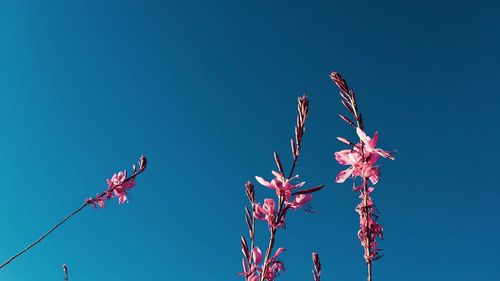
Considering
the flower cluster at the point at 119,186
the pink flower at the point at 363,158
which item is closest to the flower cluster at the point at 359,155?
the pink flower at the point at 363,158

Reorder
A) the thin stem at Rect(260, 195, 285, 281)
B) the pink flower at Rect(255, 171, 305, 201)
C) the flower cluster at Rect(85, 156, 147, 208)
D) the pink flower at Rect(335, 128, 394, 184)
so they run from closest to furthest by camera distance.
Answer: the thin stem at Rect(260, 195, 285, 281) → the pink flower at Rect(255, 171, 305, 201) → the pink flower at Rect(335, 128, 394, 184) → the flower cluster at Rect(85, 156, 147, 208)

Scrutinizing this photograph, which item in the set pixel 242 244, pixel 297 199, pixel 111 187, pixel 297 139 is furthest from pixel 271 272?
pixel 111 187

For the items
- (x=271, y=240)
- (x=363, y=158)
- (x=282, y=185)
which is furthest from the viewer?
(x=363, y=158)

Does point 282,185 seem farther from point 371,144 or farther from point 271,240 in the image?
point 371,144

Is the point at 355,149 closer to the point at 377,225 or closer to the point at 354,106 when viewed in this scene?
the point at 354,106

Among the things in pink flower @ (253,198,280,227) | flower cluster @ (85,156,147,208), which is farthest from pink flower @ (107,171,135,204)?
pink flower @ (253,198,280,227)

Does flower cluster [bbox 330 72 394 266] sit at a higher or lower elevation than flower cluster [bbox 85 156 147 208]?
lower

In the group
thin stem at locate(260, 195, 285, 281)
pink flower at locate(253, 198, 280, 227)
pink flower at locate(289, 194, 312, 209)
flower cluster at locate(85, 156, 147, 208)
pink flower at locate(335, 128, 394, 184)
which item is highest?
flower cluster at locate(85, 156, 147, 208)

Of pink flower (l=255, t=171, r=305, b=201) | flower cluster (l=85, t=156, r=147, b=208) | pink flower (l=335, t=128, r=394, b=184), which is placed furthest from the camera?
flower cluster (l=85, t=156, r=147, b=208)

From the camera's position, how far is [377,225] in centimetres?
193

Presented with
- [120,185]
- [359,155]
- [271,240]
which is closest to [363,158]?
[359,155]

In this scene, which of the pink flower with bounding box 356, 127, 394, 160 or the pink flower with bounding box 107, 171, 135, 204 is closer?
the pink flower with bounding box 356, 127, 394, 160

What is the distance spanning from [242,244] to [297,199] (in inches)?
10.9

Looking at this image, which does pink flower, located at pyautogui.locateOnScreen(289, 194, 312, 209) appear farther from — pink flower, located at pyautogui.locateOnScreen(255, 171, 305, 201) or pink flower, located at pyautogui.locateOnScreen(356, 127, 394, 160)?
pink flower, located at pyautogui.locateOnScreen(356, 127, 394, 160)
